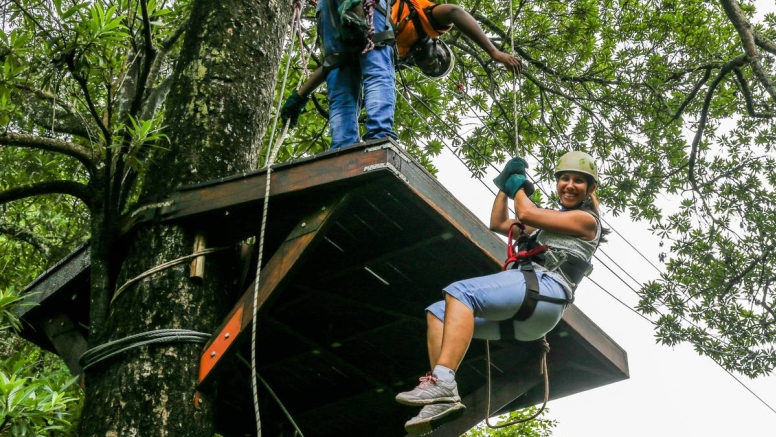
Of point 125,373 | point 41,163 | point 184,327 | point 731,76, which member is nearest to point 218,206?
point 184,327

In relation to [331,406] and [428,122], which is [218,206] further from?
[428,122]

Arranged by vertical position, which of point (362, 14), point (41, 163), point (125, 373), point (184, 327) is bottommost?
point (125, 373)

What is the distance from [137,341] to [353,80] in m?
1.83

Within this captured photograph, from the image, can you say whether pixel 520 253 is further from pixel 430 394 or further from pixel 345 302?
pixel 345 302

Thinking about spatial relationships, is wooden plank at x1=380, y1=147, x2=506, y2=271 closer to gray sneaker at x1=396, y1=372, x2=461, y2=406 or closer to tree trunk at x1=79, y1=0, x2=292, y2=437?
gray sneaker at x1=396, y1=372, x2=461, y2=406

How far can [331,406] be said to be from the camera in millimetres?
5469

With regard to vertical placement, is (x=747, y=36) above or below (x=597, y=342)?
above

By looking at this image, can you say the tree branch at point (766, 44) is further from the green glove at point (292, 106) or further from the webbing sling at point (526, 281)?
the green glove at point (292, 106)

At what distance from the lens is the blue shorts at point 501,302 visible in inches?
142

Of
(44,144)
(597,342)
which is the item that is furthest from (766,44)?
(44,144)

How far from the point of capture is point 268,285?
373cm

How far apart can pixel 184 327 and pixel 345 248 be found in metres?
0.90

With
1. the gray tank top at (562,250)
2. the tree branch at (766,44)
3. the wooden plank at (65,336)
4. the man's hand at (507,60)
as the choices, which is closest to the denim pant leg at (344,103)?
the man's hand at (507,60)

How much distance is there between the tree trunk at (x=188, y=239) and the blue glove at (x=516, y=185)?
4.57 feet
